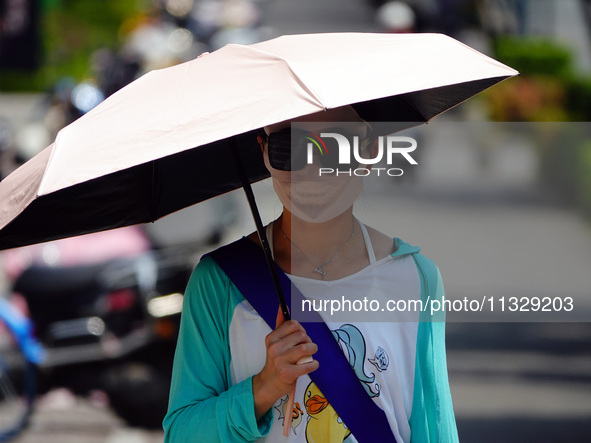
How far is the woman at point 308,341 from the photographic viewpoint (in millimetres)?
2102

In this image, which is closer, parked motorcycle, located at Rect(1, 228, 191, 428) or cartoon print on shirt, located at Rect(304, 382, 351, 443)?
cartoon print on shirt, located at Rect(304, 382, 351, 443)

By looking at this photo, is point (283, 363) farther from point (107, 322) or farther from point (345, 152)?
point (107, 322)

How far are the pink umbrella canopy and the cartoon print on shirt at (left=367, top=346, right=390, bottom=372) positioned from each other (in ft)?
1.87

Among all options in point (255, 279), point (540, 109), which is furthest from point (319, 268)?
point (540, 109)

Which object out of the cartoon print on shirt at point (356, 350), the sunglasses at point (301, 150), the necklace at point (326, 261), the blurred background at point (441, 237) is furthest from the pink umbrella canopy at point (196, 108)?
the cartoon print on shirt at point (356, 350)

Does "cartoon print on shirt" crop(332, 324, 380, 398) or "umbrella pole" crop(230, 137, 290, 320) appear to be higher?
"umbrella pole" crop(230, 137, 290, 320)

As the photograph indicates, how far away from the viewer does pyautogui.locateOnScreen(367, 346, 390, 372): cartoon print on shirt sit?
2162mm

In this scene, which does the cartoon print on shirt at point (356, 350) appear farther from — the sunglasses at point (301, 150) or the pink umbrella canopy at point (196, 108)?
the pink umbrella canopy at point (196, 108)

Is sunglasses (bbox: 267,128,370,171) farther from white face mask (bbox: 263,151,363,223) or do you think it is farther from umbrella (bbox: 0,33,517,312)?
umbrella (bbox: 0,33,517,312)

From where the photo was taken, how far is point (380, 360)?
7.12 ft

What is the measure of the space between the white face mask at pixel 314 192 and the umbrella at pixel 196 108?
0.14m

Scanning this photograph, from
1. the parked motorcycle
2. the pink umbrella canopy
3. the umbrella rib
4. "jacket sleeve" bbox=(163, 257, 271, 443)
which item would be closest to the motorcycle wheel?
the parked motorcycle

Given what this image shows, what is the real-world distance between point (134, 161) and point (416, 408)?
856 millimetres

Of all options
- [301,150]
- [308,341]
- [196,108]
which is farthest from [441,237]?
[196,108]
